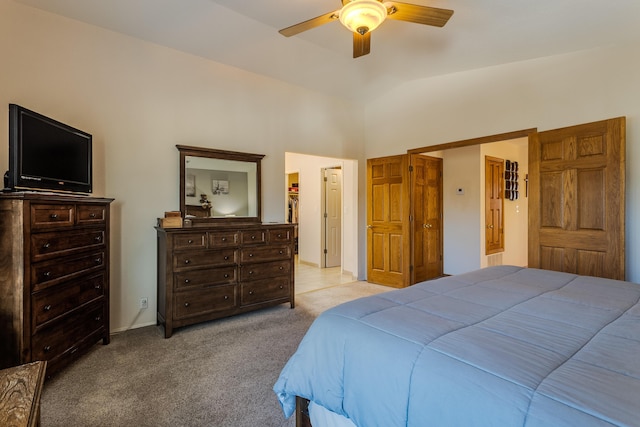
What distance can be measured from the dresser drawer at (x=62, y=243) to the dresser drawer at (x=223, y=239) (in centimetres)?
90

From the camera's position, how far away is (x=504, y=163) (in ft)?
18.6

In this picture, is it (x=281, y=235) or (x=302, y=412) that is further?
(x=281, y=235)

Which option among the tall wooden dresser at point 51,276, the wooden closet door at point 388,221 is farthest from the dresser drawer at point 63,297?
the wooden closet door at point 388,221

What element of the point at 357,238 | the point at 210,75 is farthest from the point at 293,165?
the point at 210,75

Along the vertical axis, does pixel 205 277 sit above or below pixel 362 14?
below

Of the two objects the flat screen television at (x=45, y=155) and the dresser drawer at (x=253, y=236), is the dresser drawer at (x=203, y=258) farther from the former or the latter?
the flat screen television at (x=45, y=155)

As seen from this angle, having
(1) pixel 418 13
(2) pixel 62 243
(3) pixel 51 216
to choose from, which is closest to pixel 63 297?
(2) pixel 62 243

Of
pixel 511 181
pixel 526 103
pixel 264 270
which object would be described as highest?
pixel 526 103

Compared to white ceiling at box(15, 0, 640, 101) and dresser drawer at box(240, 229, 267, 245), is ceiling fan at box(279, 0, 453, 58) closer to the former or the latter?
white ceiling at box(15, 0, 640, 101)

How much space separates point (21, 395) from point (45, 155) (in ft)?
6.11

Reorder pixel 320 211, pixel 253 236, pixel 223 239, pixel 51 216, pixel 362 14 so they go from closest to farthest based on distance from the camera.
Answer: pixel 362 14 → pixel 51 216 → pixel 223 239 → pixel 253 236 → pixel 320 211

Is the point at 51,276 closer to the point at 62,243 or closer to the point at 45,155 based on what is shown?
the point at 62,243

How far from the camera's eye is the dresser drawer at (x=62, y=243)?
6.46ft

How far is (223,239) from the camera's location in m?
3.16
